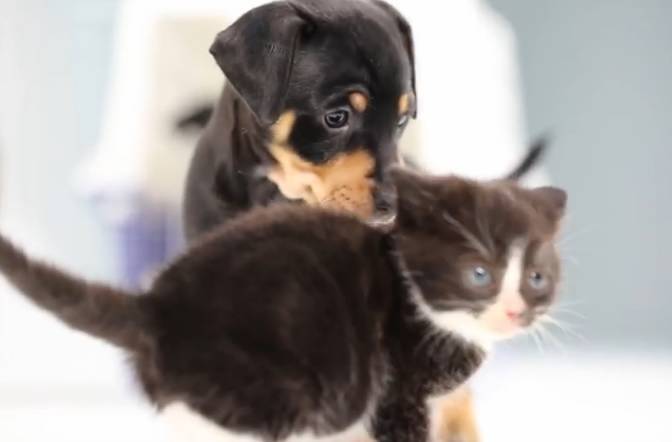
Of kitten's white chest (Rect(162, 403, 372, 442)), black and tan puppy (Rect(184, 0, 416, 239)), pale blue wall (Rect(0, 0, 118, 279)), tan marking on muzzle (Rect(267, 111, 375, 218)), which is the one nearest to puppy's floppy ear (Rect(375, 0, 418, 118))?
black and tan puppy (Rect(184, 0, 416, 239))

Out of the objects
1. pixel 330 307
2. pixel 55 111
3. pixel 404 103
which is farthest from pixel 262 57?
pixel 55 111

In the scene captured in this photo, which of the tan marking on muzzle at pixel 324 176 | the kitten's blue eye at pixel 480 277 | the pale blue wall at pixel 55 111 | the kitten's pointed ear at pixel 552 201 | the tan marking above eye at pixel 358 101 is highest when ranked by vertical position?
the kitten's pointed ear at pixel 552 201

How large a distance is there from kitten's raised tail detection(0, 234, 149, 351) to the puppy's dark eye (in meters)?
0.41

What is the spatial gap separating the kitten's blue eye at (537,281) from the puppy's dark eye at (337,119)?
41cm

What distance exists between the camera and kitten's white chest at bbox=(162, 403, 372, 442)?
79cm

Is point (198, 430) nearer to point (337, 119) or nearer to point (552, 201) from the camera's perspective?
point (552, 201)

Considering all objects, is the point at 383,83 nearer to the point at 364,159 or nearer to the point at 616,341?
the point at 364,159

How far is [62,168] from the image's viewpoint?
6.78 feet

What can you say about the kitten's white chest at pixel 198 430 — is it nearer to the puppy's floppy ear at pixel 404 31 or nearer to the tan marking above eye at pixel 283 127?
the tan marking above eye at pixel 283 127

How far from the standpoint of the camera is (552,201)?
2.74 feet

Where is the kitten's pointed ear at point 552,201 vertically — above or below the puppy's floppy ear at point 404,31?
above

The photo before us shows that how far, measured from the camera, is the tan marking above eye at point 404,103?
117 cm

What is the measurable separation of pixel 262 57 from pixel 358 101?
4.9 inches

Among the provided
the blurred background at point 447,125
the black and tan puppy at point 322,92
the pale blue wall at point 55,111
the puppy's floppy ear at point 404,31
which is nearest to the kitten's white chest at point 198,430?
the black and tan puppy at point 322,92
